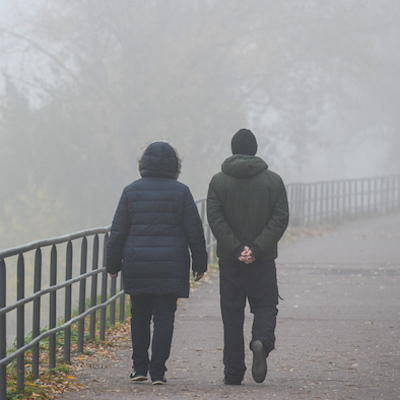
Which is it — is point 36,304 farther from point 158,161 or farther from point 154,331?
point 158,161

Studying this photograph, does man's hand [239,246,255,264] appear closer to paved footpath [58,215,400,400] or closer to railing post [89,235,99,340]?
paved footpath [58,215,400,400]

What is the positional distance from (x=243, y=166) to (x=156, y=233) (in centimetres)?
70

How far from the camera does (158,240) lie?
514 cm

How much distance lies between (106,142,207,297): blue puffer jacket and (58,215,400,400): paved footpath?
680 mm

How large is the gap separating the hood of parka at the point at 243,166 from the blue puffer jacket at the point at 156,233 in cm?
31

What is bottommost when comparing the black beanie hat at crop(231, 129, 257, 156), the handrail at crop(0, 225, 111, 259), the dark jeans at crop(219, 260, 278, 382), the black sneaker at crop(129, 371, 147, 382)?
the black sneaker at crop(129, 371, 147, 382)

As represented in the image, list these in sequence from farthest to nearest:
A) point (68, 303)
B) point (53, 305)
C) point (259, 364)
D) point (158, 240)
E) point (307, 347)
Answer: point (307, 347), point (68, 303), point (53, 305), point (158, 240), point (259, 364)

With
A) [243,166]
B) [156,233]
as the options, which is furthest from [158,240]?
[243,166]

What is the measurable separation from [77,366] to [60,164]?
1265 inches

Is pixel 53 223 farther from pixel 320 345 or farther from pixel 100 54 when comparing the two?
pixel 320 345

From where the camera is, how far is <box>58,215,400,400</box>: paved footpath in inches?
200

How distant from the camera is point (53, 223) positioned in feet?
128

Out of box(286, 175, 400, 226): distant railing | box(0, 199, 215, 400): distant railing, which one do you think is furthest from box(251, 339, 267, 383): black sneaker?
box(286, 175, 400, 226): distant railing

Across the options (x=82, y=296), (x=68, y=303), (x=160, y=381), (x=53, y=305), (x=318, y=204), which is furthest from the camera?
(x=318, y=204)
